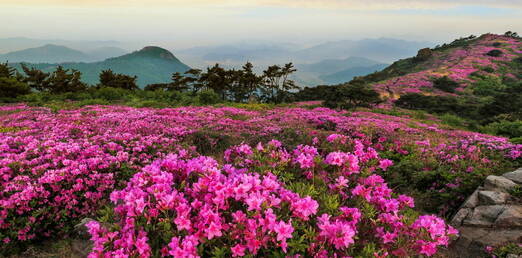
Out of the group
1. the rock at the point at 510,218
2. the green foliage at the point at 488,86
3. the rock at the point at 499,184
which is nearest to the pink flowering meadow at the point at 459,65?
the green foliage at the point at 488,86

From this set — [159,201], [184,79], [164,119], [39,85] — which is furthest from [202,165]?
[184,79]

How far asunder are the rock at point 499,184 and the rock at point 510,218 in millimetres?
621

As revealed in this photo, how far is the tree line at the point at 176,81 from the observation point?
31200 mm

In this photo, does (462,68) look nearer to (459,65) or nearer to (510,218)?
(459,65)

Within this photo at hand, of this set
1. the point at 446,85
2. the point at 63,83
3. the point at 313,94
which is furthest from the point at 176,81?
the point at 446,85

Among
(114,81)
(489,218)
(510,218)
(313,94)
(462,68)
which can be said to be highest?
(462,68)

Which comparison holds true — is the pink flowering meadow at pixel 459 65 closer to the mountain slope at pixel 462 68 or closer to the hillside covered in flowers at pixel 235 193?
the mountain slope at pixel 462 68

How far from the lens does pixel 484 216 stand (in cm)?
501

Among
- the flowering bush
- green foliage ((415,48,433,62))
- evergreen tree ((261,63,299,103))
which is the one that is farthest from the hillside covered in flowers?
green foliage ((415,48,433,62))

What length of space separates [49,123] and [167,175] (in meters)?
9.39

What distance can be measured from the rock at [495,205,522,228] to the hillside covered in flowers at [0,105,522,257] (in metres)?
1.01

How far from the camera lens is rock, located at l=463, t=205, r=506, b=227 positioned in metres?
4.95

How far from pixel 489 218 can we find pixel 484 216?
0.25ft

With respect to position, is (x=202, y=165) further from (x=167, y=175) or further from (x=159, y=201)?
(x=159, y=201)
